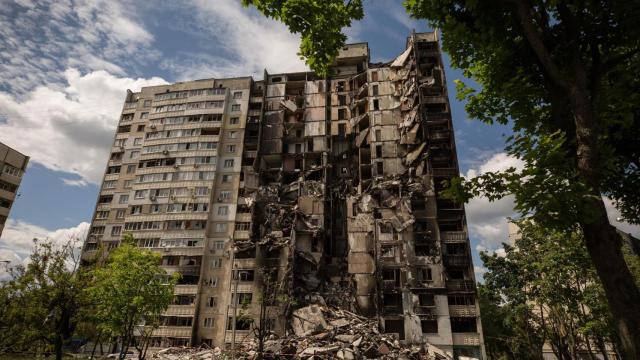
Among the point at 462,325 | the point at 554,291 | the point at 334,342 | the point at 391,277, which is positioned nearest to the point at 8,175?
the point at 334,342

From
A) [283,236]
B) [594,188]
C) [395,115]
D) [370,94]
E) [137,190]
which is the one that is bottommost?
[594,188]

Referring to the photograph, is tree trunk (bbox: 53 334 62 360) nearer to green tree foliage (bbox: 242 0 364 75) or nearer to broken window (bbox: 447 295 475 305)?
green tree foliage (bbox: 242 0 364 75)

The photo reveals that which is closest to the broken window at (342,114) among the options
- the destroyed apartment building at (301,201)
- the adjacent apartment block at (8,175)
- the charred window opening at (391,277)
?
the destroyed apartment building at (301,201)

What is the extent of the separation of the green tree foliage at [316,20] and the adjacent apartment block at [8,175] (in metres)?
50.5

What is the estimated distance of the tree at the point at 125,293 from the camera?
25.9 m

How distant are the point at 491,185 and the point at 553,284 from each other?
28.5 m

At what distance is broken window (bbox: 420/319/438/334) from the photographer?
36.8 metres

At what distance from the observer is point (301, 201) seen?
46.8m

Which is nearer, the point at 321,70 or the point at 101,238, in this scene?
the point at 321,70

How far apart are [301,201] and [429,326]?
71.6 feet

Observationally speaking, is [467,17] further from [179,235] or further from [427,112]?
[179,235]

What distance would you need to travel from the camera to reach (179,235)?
160ft

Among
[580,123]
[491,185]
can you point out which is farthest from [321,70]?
[580,123]

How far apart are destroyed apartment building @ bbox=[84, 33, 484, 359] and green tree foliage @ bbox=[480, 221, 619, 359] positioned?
4.08 m
